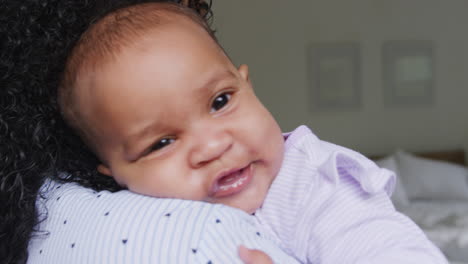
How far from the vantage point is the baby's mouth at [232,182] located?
747 millimetres

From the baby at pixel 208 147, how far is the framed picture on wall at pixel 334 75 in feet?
12.8

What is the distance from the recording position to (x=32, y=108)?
802 millimetres

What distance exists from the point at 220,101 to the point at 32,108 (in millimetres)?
303

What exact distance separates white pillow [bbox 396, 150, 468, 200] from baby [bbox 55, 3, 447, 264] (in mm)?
3550

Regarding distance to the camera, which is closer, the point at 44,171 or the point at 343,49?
the point at 44,171

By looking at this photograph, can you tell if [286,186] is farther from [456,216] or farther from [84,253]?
[456,216]

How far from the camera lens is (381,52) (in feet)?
15.3

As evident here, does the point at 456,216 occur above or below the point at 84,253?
below

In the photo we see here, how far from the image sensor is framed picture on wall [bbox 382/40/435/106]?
4660mm

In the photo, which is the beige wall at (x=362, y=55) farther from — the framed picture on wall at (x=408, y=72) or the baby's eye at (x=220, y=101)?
the baby's eye at (x=220, y=101)

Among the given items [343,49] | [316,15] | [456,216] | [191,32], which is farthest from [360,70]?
[191,32]

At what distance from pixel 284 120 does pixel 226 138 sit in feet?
12.6

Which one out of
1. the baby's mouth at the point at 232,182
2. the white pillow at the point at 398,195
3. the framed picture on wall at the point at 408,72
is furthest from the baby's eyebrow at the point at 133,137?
the framed picture on wall at the point at 408,72

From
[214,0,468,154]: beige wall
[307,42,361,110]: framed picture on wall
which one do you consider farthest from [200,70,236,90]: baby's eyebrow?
[307,42,361,110]: framed picture on wall
